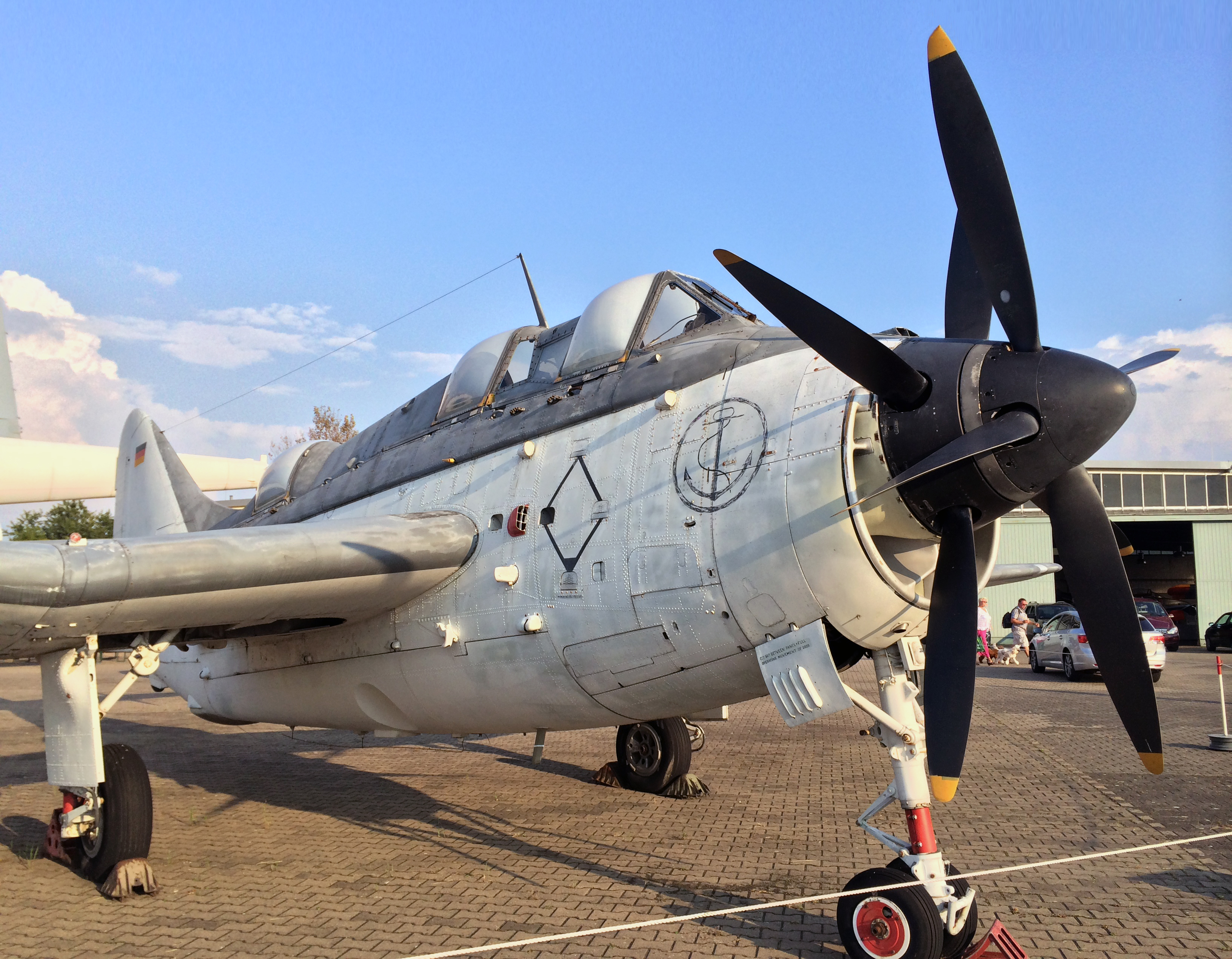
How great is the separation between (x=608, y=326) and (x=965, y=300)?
2691mm

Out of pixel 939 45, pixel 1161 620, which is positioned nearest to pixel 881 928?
pixel 939 45

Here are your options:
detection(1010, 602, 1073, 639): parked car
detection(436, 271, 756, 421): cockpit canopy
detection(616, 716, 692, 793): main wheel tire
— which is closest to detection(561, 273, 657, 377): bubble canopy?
detection(436, 271, 756, 421): cockpit canopy

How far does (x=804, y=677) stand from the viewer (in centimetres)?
546

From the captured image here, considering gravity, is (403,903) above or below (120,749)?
below

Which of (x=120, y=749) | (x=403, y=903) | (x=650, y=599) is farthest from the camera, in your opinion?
(x=120, y=749)

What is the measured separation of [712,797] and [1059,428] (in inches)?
270

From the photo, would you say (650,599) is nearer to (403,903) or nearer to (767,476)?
(767,476)

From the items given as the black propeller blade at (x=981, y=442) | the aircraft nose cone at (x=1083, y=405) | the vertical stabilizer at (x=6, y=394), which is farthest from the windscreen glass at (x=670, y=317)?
the vertical stabilizer at (x=6, y=394)

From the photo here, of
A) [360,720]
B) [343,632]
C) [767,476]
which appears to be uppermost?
[767,476]

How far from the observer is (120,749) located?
824cm

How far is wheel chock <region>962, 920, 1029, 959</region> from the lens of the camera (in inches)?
207

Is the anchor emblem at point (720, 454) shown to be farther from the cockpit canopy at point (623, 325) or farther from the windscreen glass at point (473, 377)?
the windscreen glass at point (473, 377)

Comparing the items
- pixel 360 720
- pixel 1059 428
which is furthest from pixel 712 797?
pixel 1059 428

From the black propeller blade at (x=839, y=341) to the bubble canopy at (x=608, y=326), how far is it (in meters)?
2.06
